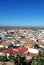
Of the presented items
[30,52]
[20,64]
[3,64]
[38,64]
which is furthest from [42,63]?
[30,52]

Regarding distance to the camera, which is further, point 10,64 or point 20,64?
point 20,64

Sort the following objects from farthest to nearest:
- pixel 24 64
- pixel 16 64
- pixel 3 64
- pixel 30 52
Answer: pixel 30 52, pixel 24 64, pixel 16 64, pixel 3 64

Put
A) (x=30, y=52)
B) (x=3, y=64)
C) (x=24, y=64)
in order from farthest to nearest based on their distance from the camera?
(x=30, y=52) → (x=24, y=64) → (x=3, y=64)

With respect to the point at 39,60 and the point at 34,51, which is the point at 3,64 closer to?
the point at 39,60

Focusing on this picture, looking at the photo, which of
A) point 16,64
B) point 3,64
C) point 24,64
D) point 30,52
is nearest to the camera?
point 3,64

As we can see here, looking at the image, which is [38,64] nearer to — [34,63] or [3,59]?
[34,63]

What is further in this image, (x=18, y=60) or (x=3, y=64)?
(x=18, y=60)

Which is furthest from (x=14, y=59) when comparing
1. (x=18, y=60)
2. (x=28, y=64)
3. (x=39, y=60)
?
(x=39, y=60)

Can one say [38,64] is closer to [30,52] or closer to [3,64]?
[3,64]
